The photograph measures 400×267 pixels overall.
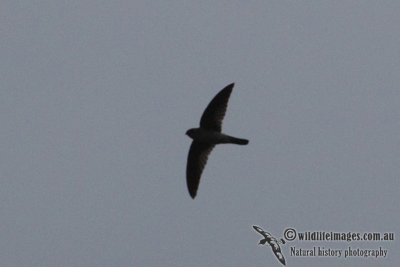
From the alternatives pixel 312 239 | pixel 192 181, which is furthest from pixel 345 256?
pixel 192 181

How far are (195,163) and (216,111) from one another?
189cm

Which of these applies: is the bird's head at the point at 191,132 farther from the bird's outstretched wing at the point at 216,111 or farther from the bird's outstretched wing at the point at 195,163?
the bird's outstretched wing at the point at 195,163

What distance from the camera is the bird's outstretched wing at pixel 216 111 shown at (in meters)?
30.1

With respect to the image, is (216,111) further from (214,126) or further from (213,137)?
(213,137)

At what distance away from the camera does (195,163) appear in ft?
102

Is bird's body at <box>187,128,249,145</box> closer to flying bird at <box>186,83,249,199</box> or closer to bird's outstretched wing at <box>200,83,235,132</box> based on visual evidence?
flying bird at <box>186,83,249,199</box>

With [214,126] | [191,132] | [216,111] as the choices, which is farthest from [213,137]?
[216,111]

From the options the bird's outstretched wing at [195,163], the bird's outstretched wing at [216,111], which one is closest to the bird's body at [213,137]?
the bird's outstretched wing at [216,111]

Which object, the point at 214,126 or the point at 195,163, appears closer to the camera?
the point at 214,126

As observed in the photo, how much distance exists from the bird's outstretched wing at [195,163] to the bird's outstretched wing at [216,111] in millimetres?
993

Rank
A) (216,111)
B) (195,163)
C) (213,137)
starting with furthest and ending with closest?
1. (195,163)
2. (213,137)
3. (216,111)

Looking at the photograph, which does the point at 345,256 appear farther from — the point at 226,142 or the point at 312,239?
the point at 226,142

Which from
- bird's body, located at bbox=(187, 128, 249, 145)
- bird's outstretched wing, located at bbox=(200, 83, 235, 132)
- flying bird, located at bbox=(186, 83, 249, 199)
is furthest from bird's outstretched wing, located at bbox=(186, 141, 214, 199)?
bird's outstretched wing, located at bbox=(200, 83, 235, 132)

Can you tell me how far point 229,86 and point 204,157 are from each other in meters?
2.36
